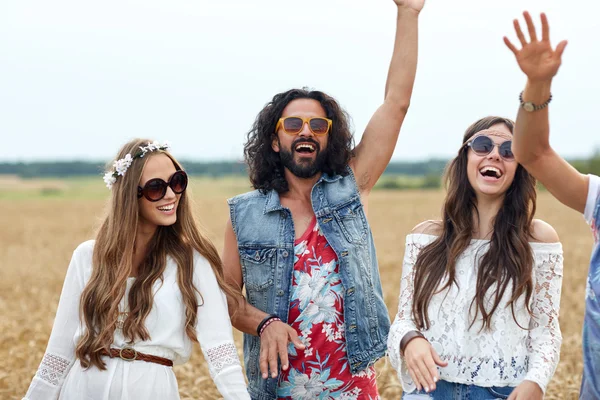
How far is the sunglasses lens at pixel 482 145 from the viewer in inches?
141

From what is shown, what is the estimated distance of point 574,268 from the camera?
1589 centimetres

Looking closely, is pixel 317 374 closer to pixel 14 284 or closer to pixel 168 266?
pixel 168 266

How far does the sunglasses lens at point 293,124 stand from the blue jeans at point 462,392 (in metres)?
1.58

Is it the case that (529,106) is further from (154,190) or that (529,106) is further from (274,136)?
(154,190)

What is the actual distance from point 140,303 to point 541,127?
205cm

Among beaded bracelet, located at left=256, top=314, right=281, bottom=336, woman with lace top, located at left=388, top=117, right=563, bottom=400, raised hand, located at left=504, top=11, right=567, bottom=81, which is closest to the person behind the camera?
raised hand, located at left=504, top=11, right=567, bottom=81

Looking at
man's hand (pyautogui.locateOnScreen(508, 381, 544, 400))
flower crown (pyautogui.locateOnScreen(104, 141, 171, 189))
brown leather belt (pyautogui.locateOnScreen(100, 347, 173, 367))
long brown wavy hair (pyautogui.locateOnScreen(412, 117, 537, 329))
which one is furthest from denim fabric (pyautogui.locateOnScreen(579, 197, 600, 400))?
→ flower crown (pyautogui.locateOnScreen(104, 141, 171, 189))

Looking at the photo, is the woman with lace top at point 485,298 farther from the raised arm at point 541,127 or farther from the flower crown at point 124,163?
the flower crown at point 124,163

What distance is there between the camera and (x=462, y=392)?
3.37 metres

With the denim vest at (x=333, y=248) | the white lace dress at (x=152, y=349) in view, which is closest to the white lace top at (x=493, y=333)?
the denim vest at (x=333, y=248)

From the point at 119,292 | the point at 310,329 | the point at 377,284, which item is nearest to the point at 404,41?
the point at 377,284

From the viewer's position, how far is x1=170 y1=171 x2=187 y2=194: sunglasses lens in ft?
12.6

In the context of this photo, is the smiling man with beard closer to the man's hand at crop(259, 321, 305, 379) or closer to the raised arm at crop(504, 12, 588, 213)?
the man's hand at crop(259, 321, 305, 379)

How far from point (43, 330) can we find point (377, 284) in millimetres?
6739
